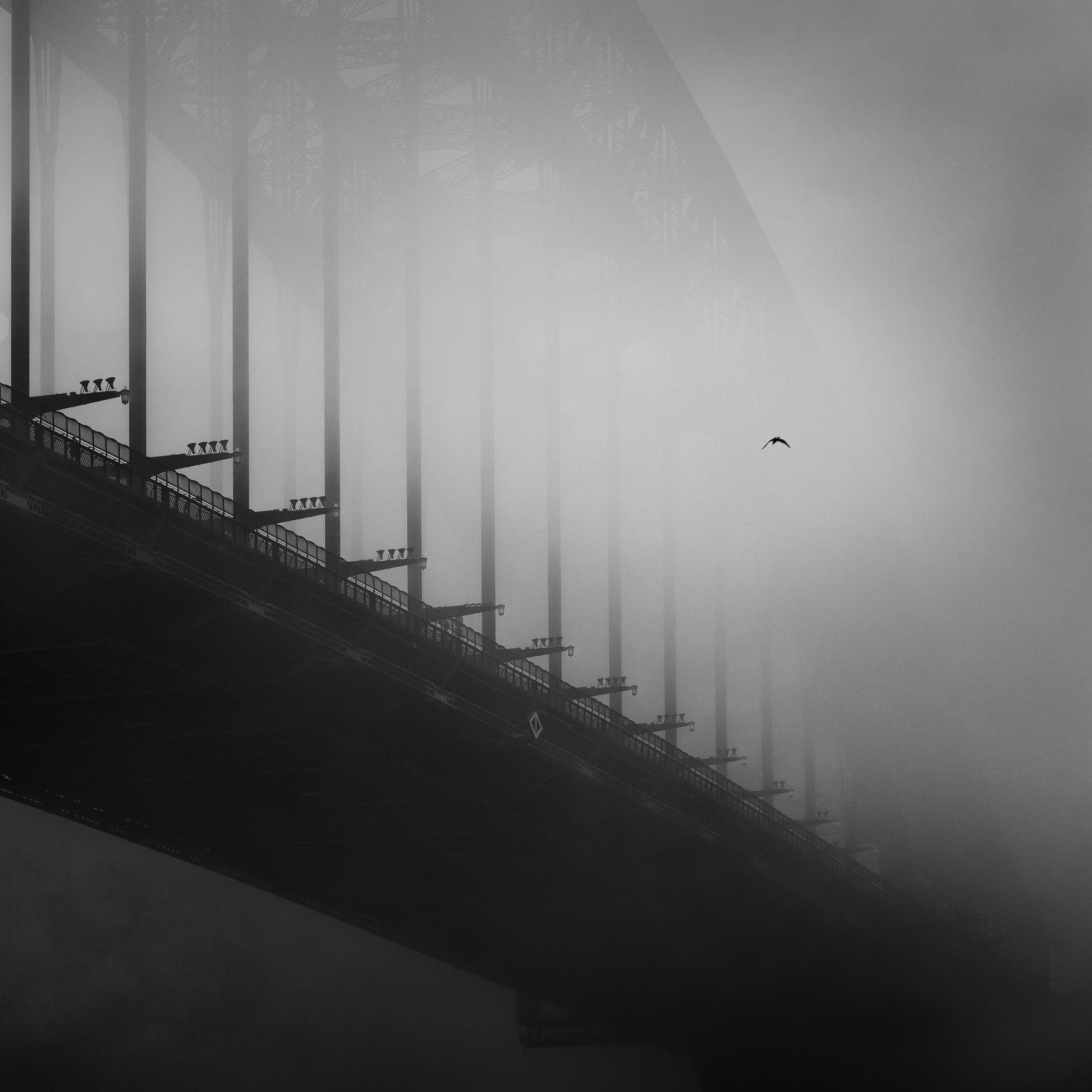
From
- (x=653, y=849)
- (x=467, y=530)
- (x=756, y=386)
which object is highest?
(x=756, y=386)

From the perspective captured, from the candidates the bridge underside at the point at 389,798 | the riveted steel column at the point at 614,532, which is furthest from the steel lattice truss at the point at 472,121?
the bridge underside at the point at 389,798

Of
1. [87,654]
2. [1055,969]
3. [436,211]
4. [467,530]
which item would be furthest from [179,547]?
[1055,969]

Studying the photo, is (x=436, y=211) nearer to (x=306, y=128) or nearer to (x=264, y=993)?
(x=306, y=128)

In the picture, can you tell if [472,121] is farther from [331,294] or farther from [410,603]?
[410,603]

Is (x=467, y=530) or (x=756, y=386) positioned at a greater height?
(x=756, y=386)

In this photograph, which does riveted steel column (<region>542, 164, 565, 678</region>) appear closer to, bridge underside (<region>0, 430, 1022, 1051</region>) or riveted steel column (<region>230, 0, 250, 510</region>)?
bridge underside (<region>0, 430, 1022, 1051</region>)

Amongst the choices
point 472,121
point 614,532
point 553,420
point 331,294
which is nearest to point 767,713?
point 614,532
